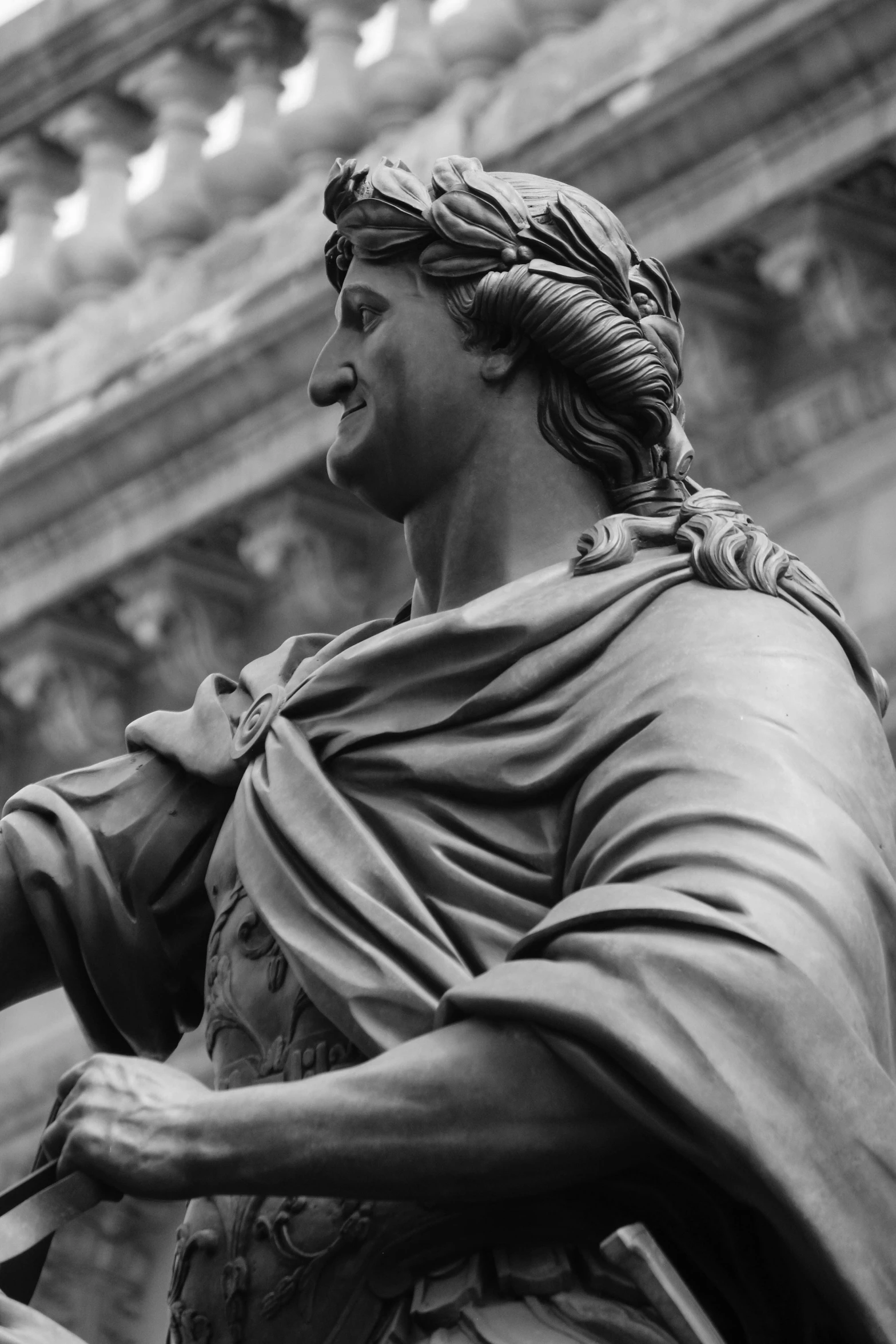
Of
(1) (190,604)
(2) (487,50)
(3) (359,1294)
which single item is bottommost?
(1) (190,604)

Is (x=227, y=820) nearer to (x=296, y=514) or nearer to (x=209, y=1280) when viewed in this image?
(x=209, y=1280)

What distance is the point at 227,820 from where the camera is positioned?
386 centimetres

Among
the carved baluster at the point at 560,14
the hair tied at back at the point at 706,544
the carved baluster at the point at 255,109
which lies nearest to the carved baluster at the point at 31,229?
the carved baluster at the point at 255,109

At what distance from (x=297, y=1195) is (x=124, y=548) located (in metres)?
7.78

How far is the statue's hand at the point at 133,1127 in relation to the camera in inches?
134

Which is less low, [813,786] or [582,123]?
[813,786]

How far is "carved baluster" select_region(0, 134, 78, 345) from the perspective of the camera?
1184 cm

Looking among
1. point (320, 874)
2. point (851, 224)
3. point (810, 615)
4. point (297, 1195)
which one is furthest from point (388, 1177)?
point (851, 224)

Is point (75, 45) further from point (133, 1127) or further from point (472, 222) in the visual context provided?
point (133, 1127)

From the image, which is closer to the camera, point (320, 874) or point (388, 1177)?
point (388, 1177)

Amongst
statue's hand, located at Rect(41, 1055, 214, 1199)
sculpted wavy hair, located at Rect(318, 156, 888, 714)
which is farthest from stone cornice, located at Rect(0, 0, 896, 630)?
statue's hand, located at Rect(41, 1055, 214, 1199)

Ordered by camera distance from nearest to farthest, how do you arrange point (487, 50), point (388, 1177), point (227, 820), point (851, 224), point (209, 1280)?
point (388, 1177) < point (209, 1280) < point (227, 820) < point (851, 224) < point (487, 50)

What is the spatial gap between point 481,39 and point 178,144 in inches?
46.0

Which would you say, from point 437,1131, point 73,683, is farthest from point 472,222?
point 73,683
